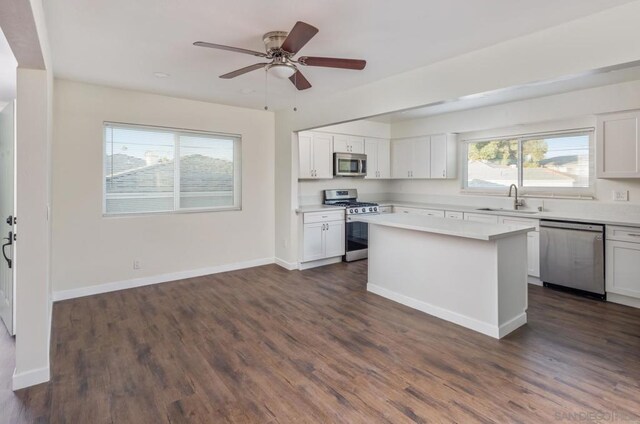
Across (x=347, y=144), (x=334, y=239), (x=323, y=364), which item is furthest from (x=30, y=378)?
(x=347, y=144)

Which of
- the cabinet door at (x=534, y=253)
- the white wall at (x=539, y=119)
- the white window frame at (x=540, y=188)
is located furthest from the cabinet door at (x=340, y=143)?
the cabinet door at (x=534, y=253)

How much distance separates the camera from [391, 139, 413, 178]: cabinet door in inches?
252

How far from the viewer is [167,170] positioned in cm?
463

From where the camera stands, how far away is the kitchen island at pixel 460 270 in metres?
3.01

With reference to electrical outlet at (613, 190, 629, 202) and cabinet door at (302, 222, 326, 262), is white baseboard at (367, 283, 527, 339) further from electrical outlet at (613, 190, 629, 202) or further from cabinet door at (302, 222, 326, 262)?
electrical outlet at (613, 190, 629, 202)

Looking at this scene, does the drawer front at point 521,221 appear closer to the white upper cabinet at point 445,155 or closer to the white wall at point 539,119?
the white wall at point 539,119

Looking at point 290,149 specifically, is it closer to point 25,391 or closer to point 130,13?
point 130,13

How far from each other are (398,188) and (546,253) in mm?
3152

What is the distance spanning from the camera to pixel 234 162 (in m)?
5.26

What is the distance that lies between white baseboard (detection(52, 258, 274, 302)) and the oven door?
134 cm

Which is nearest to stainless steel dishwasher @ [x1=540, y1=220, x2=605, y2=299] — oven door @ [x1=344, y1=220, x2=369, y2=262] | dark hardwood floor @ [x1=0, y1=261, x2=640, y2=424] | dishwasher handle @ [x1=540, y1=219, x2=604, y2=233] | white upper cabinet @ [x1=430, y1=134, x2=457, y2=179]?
dishwasher handle @ [x1=540, y1=219, x2=604, y2=233]

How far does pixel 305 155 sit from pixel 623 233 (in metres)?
4.12

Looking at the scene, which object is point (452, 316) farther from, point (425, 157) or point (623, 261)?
point (425, 157)

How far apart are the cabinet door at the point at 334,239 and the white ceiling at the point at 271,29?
2547mm
